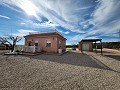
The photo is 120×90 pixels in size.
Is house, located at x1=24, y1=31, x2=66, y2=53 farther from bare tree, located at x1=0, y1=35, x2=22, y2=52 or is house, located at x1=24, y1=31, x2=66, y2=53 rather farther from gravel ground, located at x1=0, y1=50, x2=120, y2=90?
gravel ground, located at x1=0, y1=50, x2=120, y2=90

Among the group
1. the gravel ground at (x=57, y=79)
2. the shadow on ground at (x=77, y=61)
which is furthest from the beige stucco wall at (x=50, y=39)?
the gravel ground at (x=57, y=79)

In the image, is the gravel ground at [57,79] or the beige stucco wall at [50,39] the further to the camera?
the beige stucco wall at [50,39]

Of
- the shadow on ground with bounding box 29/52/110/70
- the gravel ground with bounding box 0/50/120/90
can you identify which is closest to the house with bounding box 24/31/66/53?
the shadow on ground with bounding box 29/52/110/70

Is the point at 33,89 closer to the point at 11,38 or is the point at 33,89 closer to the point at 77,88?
the point at 77,88

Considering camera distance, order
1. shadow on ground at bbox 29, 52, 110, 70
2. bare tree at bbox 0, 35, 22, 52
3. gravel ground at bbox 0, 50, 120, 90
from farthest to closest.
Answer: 1. bare tree at bbox 0, 35, 22, 52
2. shadow on ground at bbox 29, 52, 110, 70
3. gravel ground at bbox 0, 50, 120, 90

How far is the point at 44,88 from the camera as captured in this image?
3.06 metres

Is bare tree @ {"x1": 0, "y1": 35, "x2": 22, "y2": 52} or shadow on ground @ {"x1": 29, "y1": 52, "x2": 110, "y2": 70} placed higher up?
bare tree @ {"x1": 0, "y1": 35, "x2": 22, "y2": 52}

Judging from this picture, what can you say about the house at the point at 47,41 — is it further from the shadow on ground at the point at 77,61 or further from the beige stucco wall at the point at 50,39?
the shadow on ground at the point at 77,61

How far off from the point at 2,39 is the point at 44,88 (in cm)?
1739

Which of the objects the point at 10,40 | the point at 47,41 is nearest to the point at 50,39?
the point at 47,41

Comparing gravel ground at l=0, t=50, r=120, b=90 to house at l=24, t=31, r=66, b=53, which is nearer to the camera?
gravel ground at l=0, t=50, r=120, b=90

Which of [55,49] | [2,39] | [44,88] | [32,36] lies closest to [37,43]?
[32,36]

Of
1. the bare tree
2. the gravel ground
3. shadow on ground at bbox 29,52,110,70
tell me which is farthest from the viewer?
the bare tree

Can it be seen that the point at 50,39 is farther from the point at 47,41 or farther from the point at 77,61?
the point at 77,61
